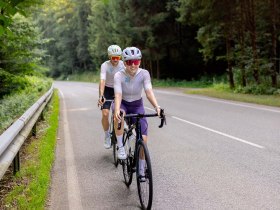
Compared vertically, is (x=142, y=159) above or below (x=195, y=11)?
below

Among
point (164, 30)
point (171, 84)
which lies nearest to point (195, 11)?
point (171, 84)

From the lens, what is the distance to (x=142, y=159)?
518 cm

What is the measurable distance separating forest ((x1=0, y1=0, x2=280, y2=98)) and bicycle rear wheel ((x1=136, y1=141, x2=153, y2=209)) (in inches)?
81.1

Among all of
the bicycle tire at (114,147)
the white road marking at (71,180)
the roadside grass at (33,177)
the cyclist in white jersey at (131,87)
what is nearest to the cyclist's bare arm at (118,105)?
the cyclist in white jersey at (131,87)

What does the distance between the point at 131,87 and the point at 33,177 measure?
2205mm

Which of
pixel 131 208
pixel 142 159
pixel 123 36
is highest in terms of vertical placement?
pixel 123 36

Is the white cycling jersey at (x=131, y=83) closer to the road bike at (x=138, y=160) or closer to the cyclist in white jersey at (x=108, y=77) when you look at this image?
the road bike at (x=138, y=160)

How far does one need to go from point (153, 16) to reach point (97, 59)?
3124cm

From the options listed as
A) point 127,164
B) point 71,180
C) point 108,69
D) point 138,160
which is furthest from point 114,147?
point 138,160

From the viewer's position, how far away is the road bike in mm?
4895

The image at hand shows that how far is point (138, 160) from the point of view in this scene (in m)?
5.22

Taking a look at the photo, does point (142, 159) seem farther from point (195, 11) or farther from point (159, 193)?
point (195, 11)

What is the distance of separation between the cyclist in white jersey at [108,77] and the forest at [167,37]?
1087 mm

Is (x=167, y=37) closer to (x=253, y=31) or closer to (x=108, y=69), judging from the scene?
(x=253, y=31)
